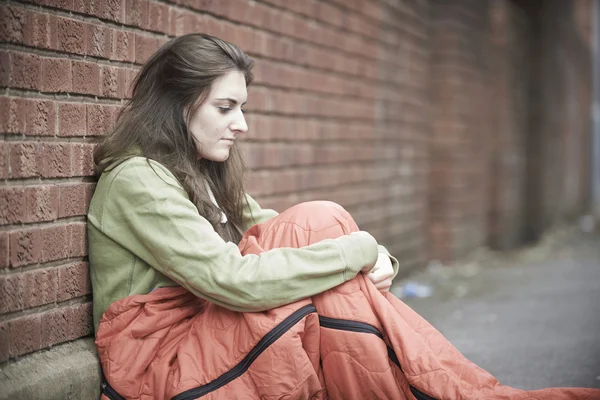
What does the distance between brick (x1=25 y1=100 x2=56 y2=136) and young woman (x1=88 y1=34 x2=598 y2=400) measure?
0.72 feet

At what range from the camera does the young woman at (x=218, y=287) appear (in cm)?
258

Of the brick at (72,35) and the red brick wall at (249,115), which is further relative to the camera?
the brick at (72,35)

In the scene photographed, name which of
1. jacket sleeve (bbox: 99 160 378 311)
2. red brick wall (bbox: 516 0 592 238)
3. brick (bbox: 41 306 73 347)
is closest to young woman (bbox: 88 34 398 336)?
jacket sleeve (bbox: 99 160 378 311)

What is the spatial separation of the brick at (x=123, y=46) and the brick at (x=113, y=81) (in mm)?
49

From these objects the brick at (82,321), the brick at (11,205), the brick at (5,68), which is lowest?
the brick at (82,321)

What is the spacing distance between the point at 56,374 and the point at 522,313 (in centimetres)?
371

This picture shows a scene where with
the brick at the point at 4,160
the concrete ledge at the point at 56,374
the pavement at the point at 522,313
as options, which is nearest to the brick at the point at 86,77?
the brick at the point at 4,160

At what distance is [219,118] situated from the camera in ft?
9.53

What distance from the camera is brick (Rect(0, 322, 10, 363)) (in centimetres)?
248

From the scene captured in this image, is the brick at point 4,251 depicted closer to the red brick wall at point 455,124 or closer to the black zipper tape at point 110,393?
the black zipper tape at point 110,393

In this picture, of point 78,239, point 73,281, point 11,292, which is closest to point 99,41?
point 78,239

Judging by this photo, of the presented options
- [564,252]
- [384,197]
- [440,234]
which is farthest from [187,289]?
[564,252]

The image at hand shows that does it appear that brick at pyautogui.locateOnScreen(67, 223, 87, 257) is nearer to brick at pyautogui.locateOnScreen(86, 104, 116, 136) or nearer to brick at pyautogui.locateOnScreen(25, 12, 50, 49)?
brick at pyautogui.locateOnScreen(86, 104, 116, 136)

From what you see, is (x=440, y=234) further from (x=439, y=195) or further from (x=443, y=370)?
(x=443, y=370)
